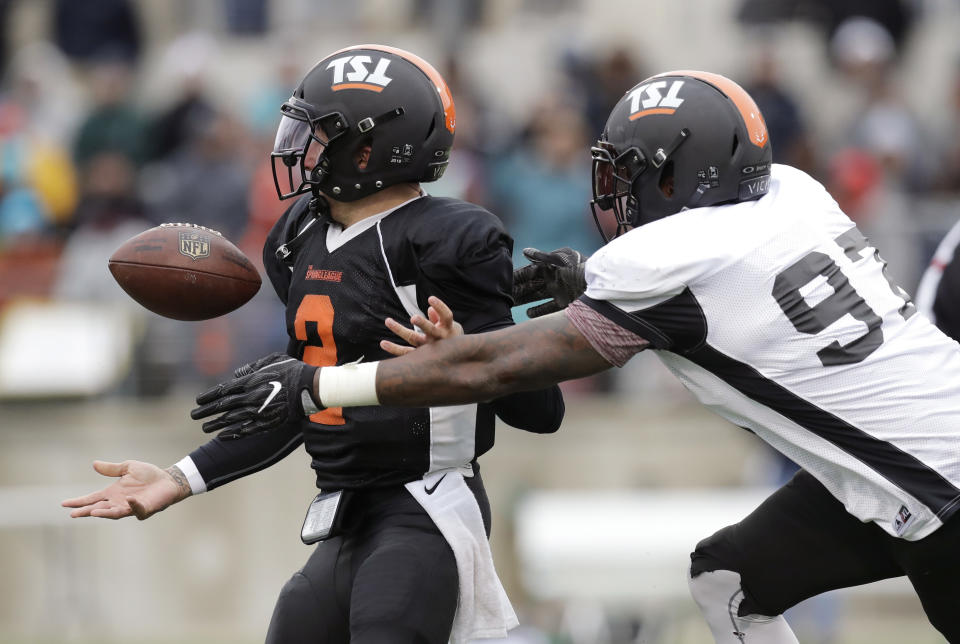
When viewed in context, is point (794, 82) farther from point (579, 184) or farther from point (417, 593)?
point (417, 593)

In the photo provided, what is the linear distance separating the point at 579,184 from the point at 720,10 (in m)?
2.99

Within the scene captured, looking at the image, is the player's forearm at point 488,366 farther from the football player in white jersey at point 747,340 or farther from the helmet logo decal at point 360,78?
the helmet logo decal at point 360,78

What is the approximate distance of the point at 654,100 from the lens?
→ 13.1 feet

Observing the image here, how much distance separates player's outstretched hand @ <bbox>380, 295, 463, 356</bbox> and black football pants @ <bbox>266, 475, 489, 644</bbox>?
476 mm

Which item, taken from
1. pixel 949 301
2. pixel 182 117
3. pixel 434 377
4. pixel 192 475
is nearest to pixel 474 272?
pixel 434 377

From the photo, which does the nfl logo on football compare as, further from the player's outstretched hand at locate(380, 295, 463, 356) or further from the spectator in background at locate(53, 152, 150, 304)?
the spectator in background at locate(53, 152, 150, 304)

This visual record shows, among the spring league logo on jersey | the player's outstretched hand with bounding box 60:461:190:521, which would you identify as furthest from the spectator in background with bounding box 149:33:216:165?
the spring league logo on jersey

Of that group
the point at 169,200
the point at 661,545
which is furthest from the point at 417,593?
the point at 169,200

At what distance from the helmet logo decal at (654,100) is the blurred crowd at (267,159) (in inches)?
160

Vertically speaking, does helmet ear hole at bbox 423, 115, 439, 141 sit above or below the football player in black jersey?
above

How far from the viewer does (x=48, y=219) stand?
9555 mm

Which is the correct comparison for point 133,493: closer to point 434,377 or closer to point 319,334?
point 319,334

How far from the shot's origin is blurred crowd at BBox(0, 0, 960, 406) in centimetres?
856

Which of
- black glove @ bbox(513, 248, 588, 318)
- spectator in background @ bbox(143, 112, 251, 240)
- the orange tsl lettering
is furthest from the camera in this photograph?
spectator in background @ bbox(143, 112, 251, 240)
